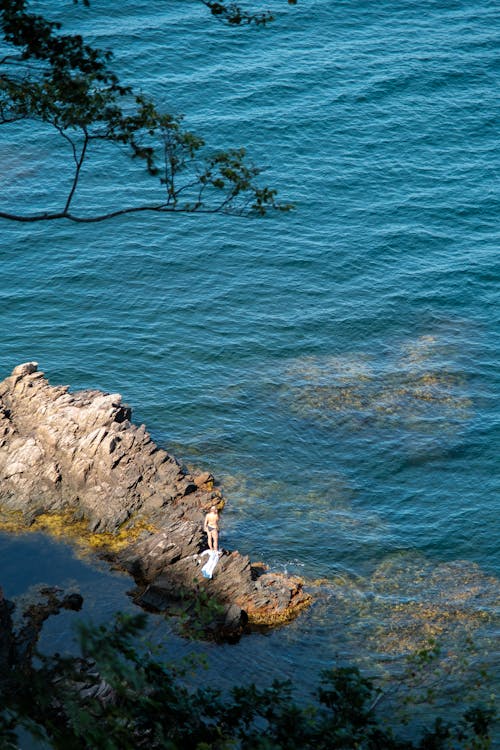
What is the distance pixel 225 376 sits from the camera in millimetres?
49875

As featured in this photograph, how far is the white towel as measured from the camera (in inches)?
1334

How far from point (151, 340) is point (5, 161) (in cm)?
2395

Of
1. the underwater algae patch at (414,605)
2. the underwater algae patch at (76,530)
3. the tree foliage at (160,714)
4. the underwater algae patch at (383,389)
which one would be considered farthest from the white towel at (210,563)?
the tree foliage at (160,714)

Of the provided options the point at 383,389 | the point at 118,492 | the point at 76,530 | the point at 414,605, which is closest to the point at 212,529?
the point at 118,492

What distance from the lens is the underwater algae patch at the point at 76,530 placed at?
36688 millimetres

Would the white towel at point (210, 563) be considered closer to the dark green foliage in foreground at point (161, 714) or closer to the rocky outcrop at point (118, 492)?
the rocky outcrop at point (118, 492)

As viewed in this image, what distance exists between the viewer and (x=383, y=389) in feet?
157

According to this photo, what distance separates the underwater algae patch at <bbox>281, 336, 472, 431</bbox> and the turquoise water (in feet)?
0.45

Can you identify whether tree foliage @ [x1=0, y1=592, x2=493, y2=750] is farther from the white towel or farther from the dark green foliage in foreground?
the white towel

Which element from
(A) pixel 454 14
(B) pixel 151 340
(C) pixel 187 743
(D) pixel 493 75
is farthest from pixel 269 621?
(A) pixel 454 14

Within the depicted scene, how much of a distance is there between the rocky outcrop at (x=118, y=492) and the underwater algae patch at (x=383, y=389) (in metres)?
9.12

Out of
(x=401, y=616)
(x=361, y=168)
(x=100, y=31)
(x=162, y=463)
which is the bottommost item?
(x=401, y=616)

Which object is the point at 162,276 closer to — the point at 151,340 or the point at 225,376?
Answer: the point at 151,340

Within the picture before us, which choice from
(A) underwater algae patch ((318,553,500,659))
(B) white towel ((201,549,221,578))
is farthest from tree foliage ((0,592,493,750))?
(B) white towel ((201,549,221,578))
